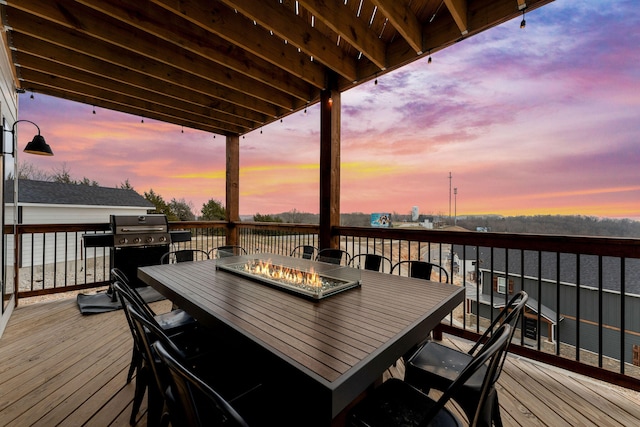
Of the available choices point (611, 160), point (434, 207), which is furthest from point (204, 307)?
point (611, 160)

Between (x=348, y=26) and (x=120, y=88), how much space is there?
3.48 meters

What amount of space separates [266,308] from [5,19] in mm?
3997

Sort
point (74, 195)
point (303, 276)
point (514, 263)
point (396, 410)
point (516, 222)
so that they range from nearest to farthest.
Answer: point (396, 410), point (303, 276), point (516, 222), point (514, 263), point (74, 195)

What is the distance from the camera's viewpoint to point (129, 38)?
9.61 feet

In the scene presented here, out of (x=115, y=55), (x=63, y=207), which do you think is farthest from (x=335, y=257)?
(x=63, y=207)

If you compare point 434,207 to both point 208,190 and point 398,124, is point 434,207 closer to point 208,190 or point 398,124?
point 398,124

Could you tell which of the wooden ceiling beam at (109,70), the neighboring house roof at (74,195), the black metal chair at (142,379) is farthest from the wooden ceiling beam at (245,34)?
the neighboring house roof at (74,195)

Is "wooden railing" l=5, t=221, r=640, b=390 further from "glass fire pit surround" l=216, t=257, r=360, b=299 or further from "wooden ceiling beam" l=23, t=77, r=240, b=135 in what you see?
"wooden ceiling beam" l=23, t=77, r=240, b=135

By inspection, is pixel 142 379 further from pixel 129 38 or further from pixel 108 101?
pixel 108 101

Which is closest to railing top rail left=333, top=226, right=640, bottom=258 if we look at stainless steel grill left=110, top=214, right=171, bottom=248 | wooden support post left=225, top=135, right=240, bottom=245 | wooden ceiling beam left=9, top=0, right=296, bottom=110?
wooden ceiling beam left=9, top=0, right=296, bottom=110

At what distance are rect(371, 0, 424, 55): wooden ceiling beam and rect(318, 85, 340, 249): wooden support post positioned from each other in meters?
1.28

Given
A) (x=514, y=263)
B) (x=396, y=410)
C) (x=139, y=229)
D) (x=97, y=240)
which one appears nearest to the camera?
(x=396, y=410)

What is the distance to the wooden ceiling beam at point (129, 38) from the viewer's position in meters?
2.48

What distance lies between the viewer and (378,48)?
3.12 meters
